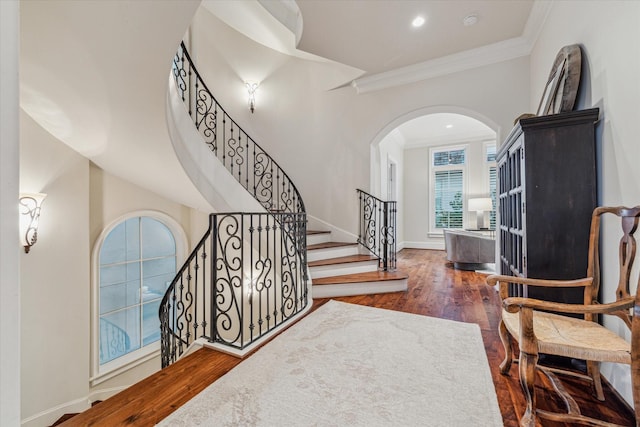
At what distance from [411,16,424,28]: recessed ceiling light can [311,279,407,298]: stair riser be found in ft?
10.1

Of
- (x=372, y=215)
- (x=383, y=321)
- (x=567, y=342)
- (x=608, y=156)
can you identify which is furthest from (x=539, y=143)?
(x=372, y=215)

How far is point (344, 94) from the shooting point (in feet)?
15.4

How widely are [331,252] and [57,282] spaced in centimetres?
321

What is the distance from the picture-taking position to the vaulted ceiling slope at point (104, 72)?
1545 mm

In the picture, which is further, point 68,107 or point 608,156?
point 68,107

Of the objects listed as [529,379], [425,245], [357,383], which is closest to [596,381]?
[529,379]

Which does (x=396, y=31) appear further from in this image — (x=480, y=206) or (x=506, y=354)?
(x=480, y=206)

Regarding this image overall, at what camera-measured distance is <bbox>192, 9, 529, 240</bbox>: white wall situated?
4.45m

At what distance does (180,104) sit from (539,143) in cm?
323

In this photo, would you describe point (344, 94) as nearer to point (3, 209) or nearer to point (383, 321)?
point (383, 321)

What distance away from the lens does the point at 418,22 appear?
3.14 metres

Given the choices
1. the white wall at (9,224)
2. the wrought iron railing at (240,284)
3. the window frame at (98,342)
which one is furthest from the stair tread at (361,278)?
the white wall at (9,224)

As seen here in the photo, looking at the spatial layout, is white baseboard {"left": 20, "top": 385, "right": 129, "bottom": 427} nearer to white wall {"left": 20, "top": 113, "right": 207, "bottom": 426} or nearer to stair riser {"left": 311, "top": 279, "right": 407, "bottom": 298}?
white wall {"left": 20, "top": 113, "right": 207, "bottom": 426}

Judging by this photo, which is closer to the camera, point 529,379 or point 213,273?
point 529,379
